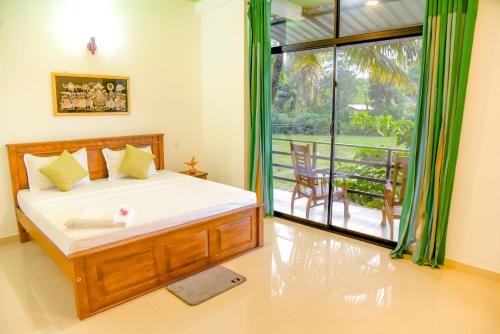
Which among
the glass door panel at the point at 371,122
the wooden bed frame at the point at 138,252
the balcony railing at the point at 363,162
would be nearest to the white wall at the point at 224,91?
the balcony railing at the point at 363,162

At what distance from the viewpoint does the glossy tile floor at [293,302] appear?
Answer: 242 cm

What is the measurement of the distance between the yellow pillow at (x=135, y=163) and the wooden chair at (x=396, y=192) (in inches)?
113

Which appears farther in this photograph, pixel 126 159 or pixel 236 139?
pixel 236 139

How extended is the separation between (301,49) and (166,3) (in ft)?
6.59

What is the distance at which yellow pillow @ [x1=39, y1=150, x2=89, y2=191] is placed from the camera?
Result: 3615mm

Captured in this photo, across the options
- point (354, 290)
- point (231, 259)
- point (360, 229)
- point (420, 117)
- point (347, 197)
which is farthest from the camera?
point (347, 197)

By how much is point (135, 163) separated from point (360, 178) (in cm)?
275

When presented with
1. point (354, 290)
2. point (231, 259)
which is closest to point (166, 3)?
point (231, 259)

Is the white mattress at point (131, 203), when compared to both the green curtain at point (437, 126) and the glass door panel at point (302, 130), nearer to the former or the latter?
the glass door panel at point (302, 130)

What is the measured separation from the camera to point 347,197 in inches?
172

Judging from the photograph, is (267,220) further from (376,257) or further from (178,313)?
(178,313)

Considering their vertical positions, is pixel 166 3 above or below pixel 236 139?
above

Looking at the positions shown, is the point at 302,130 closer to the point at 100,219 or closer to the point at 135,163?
the point at 135,163

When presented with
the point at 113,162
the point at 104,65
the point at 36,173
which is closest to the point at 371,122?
the point at 113,162
